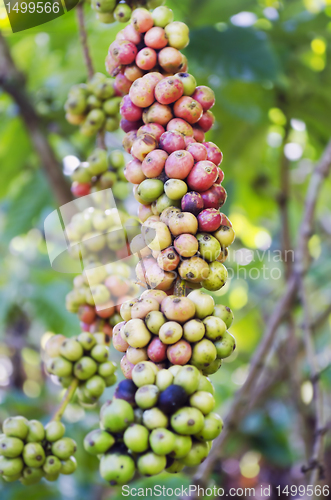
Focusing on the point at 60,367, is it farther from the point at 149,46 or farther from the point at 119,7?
the point at 119,7

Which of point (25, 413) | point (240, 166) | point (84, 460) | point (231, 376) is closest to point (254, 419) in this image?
point (231, 376)

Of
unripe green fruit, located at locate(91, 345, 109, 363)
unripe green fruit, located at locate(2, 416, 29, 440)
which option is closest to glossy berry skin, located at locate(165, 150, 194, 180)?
unripe green fruit, located at locate(91, 345, 109, 363)

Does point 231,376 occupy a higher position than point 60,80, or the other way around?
point 60,80

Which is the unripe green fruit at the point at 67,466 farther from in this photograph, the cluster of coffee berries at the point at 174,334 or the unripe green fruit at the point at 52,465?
the cluster of coffee berries at the point at 174,334

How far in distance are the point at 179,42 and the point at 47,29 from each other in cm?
72

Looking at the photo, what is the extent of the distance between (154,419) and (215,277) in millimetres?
194

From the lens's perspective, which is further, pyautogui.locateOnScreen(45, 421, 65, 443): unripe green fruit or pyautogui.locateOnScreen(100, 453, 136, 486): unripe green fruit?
pyautogui.locateOnScreen(45, 421, 65, 443): unripe green fruit

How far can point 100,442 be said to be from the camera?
494mm

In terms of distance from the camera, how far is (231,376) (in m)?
2.82

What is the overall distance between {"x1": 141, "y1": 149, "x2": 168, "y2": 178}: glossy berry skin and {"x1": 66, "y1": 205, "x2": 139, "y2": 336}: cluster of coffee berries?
207 mm

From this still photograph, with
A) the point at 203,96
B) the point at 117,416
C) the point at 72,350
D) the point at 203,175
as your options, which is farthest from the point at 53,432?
the point at 203,96

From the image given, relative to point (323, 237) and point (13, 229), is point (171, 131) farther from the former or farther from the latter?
point (323, 237)

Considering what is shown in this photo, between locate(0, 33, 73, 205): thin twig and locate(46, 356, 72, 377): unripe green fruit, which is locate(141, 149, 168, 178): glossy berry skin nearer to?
locate(46, 356, 72, 377): unripe green fruit

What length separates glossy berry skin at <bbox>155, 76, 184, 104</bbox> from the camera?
0.62 metres
